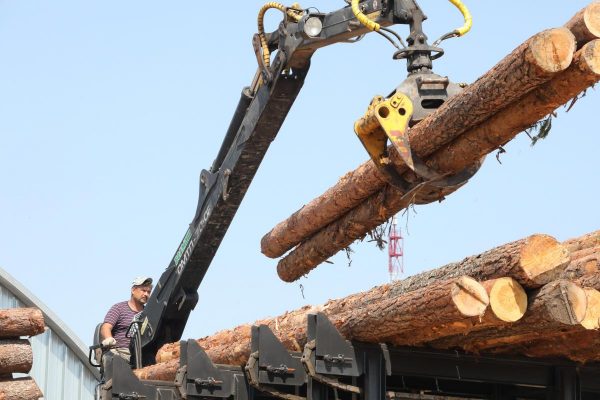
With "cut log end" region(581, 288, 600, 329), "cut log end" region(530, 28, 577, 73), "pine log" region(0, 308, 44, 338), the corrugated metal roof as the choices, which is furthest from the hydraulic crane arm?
the corrugated metal roof

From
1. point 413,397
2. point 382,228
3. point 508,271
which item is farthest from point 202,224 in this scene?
point 508,271

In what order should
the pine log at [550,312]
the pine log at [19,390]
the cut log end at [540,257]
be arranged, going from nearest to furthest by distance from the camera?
the pine log at [550,312], the cut log end at [540,257], the pine log at [19,390]

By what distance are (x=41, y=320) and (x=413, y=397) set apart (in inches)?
220

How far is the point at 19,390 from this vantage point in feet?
49.1

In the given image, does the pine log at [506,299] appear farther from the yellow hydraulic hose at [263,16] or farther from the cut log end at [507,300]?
the yellow hydraulic hose at [263,16]

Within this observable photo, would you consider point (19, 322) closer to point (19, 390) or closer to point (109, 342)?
point (19, 390)

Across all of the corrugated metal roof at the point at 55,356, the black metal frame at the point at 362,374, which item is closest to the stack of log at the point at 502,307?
the black metal frame at the point at 362,374

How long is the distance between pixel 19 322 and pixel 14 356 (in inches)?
16.4

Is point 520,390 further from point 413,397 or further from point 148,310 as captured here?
point 148,310

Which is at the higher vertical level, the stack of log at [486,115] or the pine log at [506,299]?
the stack of log at [486,115]

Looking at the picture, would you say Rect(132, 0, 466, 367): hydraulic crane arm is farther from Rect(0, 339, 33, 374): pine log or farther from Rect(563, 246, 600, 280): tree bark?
Rect(563, 246, 600, 280): tree bark

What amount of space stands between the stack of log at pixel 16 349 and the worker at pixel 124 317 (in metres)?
1.12

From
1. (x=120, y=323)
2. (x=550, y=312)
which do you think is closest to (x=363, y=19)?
(x=550, y=312)

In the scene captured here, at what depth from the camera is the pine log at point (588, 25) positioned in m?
9.26
